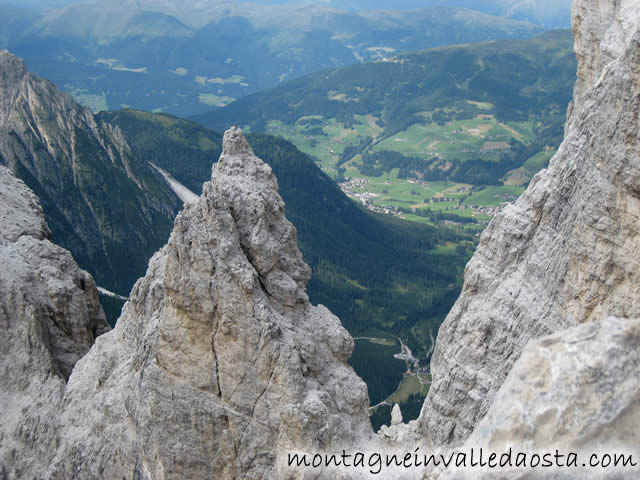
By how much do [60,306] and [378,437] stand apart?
2075 centimetres

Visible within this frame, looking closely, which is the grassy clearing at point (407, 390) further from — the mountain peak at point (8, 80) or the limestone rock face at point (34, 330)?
the mountain peak at point (8, 80)

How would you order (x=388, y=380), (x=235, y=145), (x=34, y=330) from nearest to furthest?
(x=235, y=145) → (x=34, y=330) → (x=388, y=380)

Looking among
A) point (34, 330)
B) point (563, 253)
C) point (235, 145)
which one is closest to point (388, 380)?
point (34, 330)

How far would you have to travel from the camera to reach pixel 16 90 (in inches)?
5128

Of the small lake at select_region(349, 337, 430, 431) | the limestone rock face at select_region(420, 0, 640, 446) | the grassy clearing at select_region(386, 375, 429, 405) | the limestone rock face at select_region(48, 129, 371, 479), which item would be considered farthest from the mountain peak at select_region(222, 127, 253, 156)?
the grassy clearing at select_region(386, 375, 429, 405)

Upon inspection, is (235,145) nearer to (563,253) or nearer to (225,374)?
(225,374)

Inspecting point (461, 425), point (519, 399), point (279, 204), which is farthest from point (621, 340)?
point (279, 204)

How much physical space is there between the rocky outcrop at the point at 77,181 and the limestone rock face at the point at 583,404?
358 feet

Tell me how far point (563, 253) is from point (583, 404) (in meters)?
12.6

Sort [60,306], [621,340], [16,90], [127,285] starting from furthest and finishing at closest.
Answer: [16,90]
[127,285]
[60,306]
[621,340]

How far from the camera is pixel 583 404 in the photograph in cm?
1373

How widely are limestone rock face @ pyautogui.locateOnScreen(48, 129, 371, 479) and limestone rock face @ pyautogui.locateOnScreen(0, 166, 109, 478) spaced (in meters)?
3.63

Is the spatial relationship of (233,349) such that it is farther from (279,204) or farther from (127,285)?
(127,285)

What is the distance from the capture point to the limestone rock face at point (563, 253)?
76.0 feet
